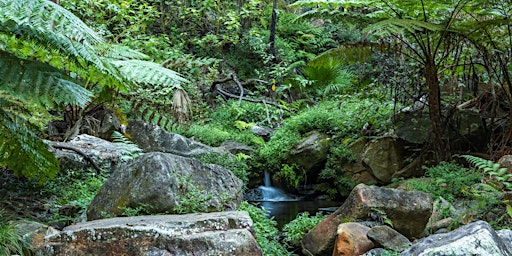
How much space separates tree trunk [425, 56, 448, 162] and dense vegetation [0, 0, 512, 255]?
1 centimetres

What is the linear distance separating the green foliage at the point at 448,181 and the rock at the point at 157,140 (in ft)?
10.2

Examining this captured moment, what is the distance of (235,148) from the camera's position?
26.7 feet

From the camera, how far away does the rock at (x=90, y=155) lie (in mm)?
4773

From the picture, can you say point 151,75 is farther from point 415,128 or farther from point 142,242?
point 415,128

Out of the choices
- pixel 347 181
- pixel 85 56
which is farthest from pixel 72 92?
pixel 347 181

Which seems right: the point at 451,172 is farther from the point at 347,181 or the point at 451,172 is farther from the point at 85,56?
the point at 85,56

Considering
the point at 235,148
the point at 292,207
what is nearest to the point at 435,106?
the point at 292,207

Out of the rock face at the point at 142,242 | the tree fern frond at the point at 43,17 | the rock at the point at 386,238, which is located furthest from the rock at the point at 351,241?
the tree fern frond at the point at 43,17

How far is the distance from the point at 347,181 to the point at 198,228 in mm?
4933

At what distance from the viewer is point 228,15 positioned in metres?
12.0

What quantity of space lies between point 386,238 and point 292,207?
3.34 meters

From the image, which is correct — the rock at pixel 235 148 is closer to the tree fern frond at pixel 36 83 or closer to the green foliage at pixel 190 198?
the green foliage at pixel 190 198

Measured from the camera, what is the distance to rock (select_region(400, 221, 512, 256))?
1813mm

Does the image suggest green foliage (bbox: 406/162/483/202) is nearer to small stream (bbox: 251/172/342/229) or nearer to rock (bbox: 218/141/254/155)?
small stream (bbox: 251/172/342/229)
